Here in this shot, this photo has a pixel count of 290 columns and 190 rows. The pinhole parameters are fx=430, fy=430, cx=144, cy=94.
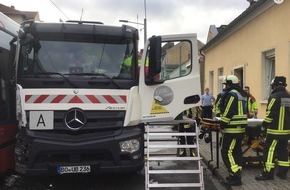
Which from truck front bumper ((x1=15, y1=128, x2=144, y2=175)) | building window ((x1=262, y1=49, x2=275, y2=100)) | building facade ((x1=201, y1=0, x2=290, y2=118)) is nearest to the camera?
truck front bumper ((x1=15, y1=128, x2=144, y2=175))

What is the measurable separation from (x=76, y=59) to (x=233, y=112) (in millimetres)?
2716

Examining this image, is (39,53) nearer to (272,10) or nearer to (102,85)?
(102,85)

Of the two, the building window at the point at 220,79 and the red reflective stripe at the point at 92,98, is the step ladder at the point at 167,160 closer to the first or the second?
the red reflective stripe at the point at 92,98

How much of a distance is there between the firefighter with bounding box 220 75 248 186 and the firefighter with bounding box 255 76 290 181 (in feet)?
1.60

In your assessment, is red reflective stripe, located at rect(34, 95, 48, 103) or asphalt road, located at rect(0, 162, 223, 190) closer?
red reflective stripe, located at rect(34, 95, 48, 103)

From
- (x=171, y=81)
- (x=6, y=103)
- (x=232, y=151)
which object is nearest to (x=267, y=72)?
(x=232, y=151)

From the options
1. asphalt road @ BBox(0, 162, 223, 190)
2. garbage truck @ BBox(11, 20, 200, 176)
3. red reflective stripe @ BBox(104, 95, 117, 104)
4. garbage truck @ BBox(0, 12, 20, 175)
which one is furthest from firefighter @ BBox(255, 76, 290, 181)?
garbage truck @ BBox(0, 12, 20, 175)

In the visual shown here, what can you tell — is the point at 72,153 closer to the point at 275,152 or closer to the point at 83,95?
the point at 83,95

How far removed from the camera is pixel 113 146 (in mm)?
6480

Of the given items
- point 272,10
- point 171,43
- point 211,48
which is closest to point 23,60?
point 171,43

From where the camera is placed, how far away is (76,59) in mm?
6730

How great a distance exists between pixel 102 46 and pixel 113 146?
5.27 feet

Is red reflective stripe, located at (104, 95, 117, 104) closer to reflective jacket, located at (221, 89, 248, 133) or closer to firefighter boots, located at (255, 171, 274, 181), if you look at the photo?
reflective jacket, located at (221, 89, 248, 133)

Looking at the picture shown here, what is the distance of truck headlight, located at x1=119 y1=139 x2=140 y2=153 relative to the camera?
6.53 meters
